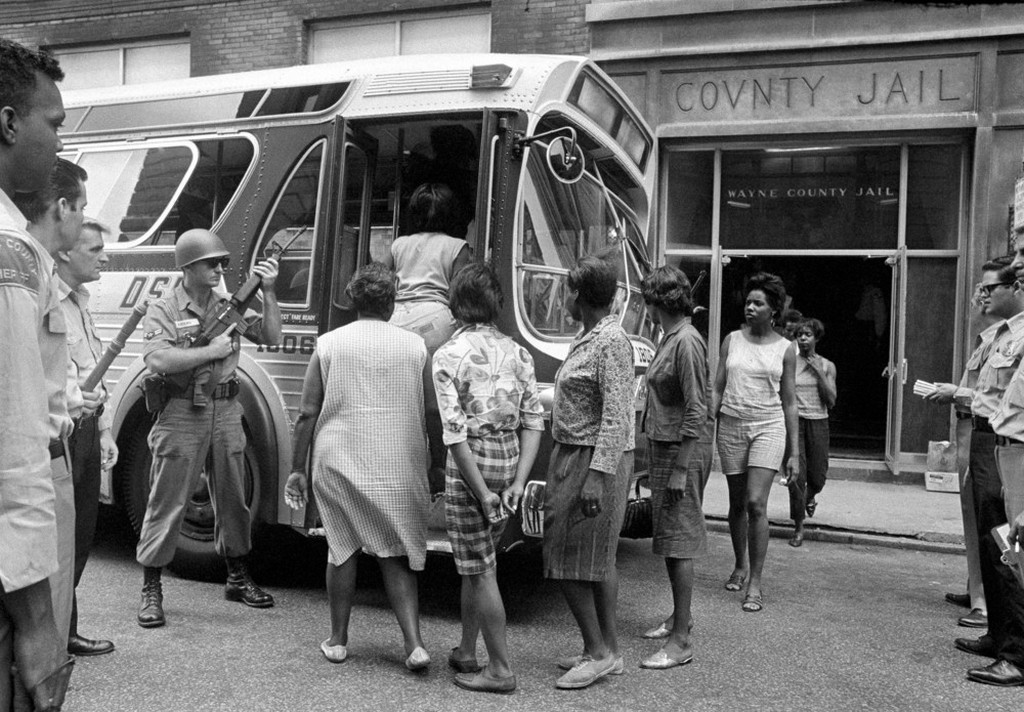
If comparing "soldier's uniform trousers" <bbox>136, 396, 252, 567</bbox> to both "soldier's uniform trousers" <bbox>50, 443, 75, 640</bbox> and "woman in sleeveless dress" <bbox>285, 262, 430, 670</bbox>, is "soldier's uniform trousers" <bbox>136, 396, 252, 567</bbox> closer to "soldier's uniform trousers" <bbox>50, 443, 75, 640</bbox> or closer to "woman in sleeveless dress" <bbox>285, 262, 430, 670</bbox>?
"woman in sleeveless dress" <bbox>285, 262, 430, 670</bbox>

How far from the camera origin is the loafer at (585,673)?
13.3 ft

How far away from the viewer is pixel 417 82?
517 centimetres

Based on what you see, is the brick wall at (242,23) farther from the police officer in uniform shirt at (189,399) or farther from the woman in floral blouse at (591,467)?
the woman in floral blouse at (591,467)

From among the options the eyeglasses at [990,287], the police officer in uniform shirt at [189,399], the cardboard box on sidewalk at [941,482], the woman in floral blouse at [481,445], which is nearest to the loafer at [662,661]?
the woman in floral blouse at [481,445]

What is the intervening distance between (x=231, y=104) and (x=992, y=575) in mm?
4866

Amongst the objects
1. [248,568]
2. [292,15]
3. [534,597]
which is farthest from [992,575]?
[292,15]

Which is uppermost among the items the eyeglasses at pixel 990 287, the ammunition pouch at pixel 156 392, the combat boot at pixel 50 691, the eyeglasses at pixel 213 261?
the eyeglasses at pixel 990 287

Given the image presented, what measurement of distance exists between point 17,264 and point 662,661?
11.3ft

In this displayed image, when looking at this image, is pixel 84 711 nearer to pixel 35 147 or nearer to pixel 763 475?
pixel 35 147

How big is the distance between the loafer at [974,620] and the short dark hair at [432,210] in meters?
3.54

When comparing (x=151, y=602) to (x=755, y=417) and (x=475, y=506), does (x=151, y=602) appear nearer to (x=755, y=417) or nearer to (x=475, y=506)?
(x=475, y=506)

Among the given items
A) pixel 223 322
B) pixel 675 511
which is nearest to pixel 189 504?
pixel 223 322

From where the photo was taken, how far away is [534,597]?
549 centimetres

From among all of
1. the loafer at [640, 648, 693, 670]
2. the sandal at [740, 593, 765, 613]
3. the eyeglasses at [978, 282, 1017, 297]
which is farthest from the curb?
the loafer at [640, 648, 693, 670]
